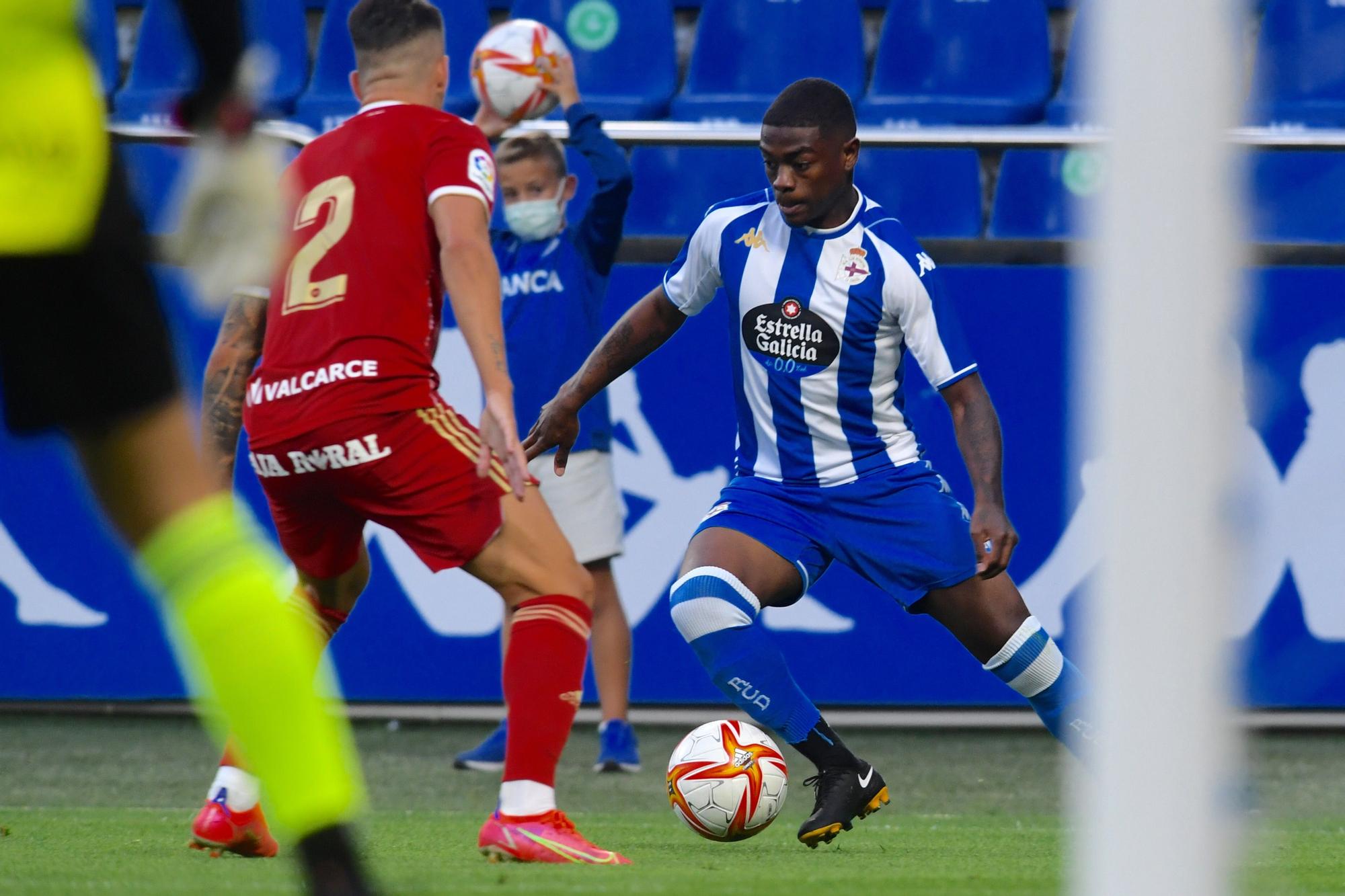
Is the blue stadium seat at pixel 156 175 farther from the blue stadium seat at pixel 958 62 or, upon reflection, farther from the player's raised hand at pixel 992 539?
the player's raised hand at pixel 992 539

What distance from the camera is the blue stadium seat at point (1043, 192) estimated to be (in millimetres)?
8344

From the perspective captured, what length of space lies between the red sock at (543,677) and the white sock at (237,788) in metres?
0.64

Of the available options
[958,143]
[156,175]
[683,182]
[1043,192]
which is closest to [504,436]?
[958,143]

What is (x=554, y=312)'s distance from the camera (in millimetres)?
→ 6625

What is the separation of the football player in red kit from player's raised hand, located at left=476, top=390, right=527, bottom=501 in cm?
1

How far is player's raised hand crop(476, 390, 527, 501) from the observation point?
12.6ft

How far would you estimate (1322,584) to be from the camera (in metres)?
7.02

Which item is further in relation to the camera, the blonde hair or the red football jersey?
the blonde hair

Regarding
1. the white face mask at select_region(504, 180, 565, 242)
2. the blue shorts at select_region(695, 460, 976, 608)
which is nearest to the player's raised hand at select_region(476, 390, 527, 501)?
the blue shorts at select_region(695, 460, 976, 608)

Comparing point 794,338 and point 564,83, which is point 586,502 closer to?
point 564,83

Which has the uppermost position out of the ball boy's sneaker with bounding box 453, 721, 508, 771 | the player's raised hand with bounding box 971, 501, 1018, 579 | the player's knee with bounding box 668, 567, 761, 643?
the player's raised hand with bounding box 971, 501, 1018, 579

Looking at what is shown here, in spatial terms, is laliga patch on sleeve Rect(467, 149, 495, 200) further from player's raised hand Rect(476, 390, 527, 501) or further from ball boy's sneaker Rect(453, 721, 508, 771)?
ball boy's sneaker Rect(453, 721, 508, 771)

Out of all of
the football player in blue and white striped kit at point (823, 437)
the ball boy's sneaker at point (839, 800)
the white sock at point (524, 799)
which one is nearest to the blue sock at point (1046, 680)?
the football player in blue and white striped kit at point (823, 437)

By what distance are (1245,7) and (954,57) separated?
1.52 metres
